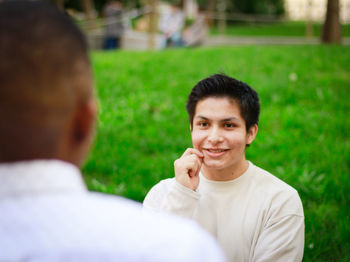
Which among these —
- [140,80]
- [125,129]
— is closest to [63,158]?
[125,129]

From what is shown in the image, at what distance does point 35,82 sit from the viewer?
0.85m

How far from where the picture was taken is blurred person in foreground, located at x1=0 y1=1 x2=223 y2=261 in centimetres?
83

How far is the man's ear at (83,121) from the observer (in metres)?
0.93

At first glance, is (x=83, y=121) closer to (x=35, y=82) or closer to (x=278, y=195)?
(x=35, y=82)

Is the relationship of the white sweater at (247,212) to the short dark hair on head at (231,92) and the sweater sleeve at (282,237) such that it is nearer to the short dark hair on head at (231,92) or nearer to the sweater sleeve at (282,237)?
the sweater sleeve at (282,237)

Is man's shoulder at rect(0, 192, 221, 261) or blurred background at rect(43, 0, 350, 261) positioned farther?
blurred background at rect(43, 0, 350, 261)

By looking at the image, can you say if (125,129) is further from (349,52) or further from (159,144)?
(349,52)

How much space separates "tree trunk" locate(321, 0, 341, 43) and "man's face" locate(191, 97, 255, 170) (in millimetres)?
11435

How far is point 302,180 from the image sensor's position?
3.92 m

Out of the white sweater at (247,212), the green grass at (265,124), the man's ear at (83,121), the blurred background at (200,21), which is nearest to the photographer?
the man's ear at (83,121)

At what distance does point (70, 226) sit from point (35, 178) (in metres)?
0.12

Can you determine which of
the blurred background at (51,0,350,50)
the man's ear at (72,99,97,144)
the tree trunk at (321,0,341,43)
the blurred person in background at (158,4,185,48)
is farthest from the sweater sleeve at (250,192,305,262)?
the blurred person in background at (158,4,185,48)

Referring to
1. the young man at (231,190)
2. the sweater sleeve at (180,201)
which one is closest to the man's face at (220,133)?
the young man at (231,190)

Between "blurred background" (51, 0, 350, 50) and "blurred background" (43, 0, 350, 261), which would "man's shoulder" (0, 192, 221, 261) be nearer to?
"blurred background" (43, 0, 350, 261)
